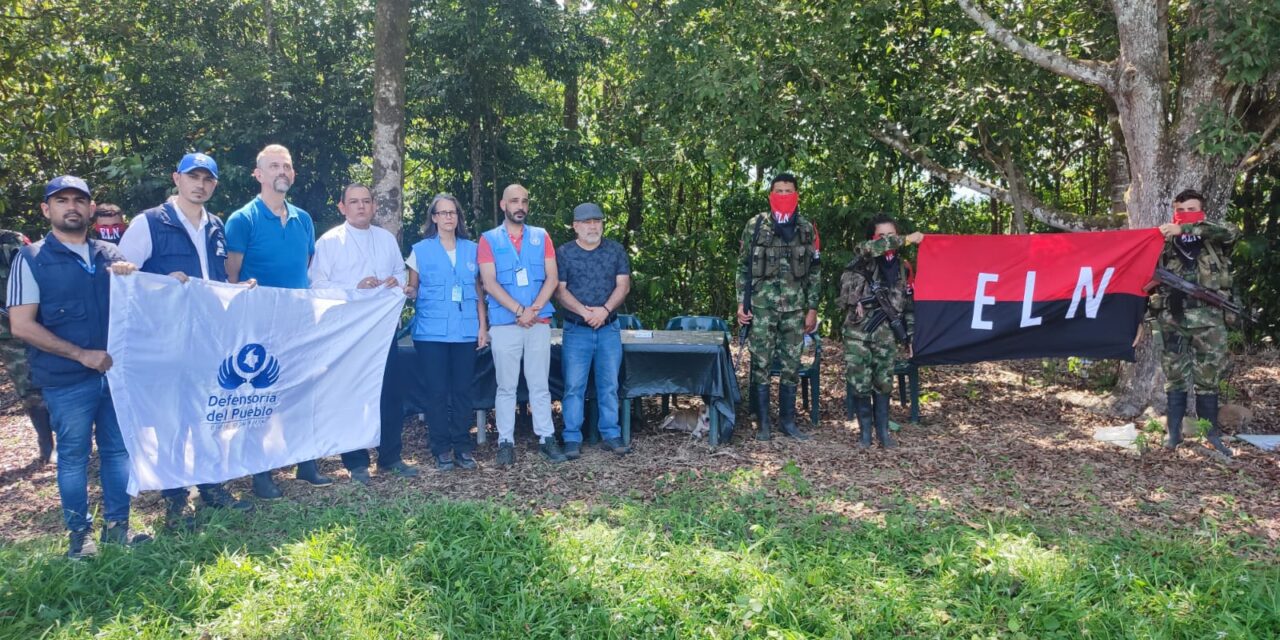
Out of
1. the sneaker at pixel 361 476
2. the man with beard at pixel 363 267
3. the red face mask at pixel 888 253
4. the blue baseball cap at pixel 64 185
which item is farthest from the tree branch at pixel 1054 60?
the blue baseball cap at pixel 64 185

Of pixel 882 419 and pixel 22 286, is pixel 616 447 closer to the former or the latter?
pixel 882 419

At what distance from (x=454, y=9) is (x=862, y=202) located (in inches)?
205

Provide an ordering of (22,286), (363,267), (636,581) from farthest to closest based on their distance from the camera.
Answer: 1. (363,267)
2. (22,286)
3. (636,581)

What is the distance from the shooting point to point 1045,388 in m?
8.39

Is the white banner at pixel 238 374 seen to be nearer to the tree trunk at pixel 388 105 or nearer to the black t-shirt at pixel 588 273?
the black t-shirt at pixel 588 273

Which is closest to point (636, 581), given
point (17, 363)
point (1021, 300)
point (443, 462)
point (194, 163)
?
point (443, 462)

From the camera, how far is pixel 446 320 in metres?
5.46

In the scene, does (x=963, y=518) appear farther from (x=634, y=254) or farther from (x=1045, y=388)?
(x=634, y=254)

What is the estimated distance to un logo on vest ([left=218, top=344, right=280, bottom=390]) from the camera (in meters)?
4.64

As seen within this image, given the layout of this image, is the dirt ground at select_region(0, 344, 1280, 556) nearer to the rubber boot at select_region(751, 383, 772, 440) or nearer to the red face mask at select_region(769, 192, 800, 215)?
the rubber boot at select_region(751, 383, 772, 440)

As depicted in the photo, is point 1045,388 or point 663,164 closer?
point 1045,388

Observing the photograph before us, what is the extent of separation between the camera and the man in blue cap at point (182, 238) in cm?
440

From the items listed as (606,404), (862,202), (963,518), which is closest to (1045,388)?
(862,202)

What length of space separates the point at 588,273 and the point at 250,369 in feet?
7.72
